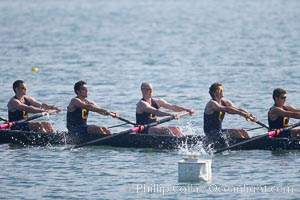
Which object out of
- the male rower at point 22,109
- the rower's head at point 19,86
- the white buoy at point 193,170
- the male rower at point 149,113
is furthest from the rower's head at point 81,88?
the white buoy at point 193,170

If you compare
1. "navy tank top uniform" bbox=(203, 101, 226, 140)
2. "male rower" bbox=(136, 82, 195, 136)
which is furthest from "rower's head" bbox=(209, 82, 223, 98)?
"male rower" bbox=(136, 82, 195, 136)

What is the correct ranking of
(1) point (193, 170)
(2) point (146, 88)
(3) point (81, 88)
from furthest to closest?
1. (3) point (81, 88)
2. (2) point (146, 88)
3. (1) point (193, 170)

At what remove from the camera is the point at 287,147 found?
864 inches

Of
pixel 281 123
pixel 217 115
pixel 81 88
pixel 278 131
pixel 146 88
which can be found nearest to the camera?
pixel 278 131

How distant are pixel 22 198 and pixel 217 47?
34.1 metres

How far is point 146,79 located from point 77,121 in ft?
50.0

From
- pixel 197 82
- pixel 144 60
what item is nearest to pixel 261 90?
pixel 197 82

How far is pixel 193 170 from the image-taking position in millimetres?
19109

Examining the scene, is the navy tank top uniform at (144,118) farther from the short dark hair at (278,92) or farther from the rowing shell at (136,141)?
the short dark hair at (278,92)

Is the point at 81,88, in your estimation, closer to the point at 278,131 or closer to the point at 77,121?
the point at 77,121

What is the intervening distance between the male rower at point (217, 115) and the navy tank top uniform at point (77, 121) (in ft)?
10.1

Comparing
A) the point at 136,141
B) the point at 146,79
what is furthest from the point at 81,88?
the point at 146,79

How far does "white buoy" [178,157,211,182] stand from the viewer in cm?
1903

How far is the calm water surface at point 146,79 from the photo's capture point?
1978 centimetres
